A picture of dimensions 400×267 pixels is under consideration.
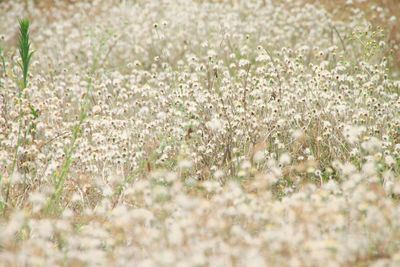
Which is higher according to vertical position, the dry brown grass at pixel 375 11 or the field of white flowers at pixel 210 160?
the dry brown grass at pixel 375 11

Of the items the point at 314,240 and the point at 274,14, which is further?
the point at 274,14

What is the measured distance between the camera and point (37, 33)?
11133mm

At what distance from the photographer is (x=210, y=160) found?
5.18 meters

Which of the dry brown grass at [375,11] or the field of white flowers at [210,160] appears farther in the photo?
the dry brown grass at [375,11]

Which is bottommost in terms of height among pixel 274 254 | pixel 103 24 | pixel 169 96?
pixel 274 254

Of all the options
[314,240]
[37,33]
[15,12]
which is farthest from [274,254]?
[15,12]

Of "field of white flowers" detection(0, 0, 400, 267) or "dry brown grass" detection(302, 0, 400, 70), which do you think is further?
"dry brown grass" detection(302, 0, 400, 70)

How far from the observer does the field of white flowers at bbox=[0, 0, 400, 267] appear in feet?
10.4

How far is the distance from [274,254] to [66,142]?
2.86 metres

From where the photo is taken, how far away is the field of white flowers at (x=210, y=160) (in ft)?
10.4

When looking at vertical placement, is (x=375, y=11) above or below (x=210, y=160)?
above

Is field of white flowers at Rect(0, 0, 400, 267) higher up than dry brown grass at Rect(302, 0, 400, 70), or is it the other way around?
dry brown grass at Rect(302, 0, 400, 70)

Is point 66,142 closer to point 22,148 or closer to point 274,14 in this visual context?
point 22,148

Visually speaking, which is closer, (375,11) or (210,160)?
(210,160)
